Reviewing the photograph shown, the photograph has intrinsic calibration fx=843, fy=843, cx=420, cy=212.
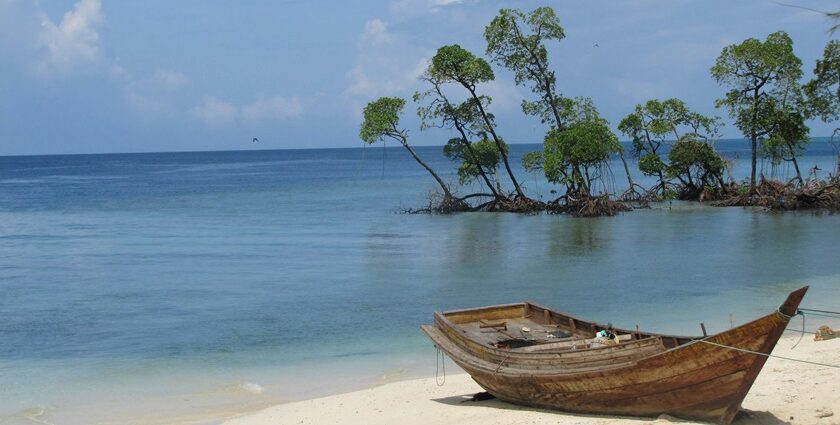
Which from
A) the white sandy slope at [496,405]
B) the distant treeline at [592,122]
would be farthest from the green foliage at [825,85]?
the white sandy slope at [496,405]

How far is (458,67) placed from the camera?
3356 cm

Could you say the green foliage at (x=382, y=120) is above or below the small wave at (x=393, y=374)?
above

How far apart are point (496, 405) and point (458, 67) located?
24715 mm

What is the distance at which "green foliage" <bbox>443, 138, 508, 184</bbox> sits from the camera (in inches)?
1436

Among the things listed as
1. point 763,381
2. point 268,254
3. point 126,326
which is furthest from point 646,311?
point 268,254

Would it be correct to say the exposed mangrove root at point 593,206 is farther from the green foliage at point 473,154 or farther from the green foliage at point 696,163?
the green foliage at point 696,163

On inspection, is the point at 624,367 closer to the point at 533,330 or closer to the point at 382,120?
the point at 533,330

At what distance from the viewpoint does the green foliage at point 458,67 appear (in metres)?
33.2

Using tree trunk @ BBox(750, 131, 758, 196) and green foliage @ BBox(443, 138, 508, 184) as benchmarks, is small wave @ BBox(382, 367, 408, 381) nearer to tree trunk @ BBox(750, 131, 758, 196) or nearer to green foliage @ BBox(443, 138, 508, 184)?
green foliage @ BBox(443, 138, 508, 184)

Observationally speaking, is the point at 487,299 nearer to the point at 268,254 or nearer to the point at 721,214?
the point at 268,254

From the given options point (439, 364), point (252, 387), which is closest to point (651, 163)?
point (439, 364)

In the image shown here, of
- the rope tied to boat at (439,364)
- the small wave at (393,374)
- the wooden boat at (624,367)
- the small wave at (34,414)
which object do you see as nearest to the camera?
the wooden boat at (624,367)

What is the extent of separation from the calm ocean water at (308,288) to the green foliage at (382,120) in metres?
3.71

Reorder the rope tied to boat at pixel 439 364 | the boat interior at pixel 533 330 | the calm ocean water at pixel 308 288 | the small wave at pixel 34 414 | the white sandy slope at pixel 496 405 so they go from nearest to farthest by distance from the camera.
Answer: the white sandy slope at pixel 496 405
the boat interior at pixel 533 330
the small wave at pixel 34 414
the rope tied to boat at pixel 439 364
the calm ocean water at pixel 308 288
